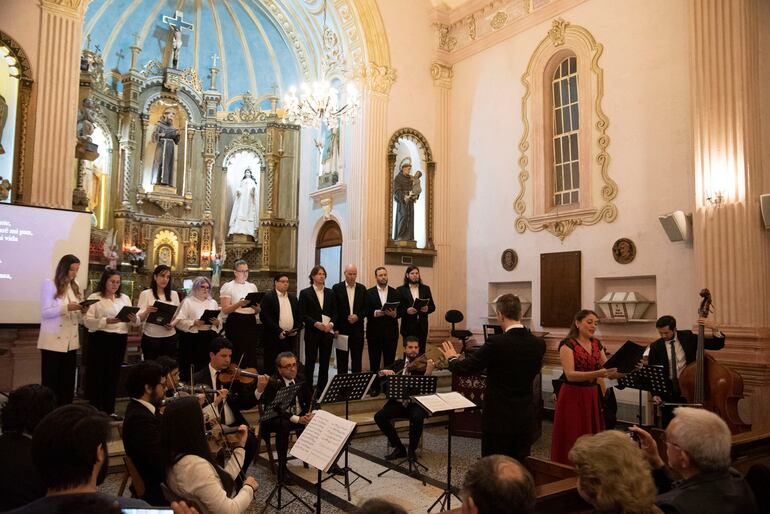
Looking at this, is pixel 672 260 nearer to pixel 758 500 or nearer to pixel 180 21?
pixel 758 500

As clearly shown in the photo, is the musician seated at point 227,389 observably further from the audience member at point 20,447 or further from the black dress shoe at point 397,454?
the audience member at point 20,447

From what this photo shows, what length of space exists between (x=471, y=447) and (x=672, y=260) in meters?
3.75

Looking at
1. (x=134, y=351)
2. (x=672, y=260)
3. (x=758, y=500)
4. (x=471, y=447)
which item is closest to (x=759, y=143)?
(x=672, y=260)

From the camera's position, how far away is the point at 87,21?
1242 cm

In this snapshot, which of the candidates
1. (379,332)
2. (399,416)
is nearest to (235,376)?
(399,416)

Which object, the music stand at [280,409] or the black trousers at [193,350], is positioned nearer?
the music stand at [280,409]

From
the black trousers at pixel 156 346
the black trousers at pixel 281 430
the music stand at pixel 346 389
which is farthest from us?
the black trousers at pixel 156 346

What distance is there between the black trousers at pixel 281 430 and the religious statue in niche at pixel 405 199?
592 centimetres

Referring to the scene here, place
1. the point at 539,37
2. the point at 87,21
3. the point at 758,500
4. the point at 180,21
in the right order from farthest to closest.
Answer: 1. the point at 180,21
2. the point at 87,21
3. the point at 539,37
4. the point at 758,500

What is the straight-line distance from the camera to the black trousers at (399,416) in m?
6.09

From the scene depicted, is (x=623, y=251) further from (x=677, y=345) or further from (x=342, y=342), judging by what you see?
(x=342, y=342)

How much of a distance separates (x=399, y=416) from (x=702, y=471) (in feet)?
13.5

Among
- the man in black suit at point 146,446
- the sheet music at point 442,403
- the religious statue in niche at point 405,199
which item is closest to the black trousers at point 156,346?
the man in black suit at point 146,446

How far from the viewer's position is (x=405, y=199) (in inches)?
430
